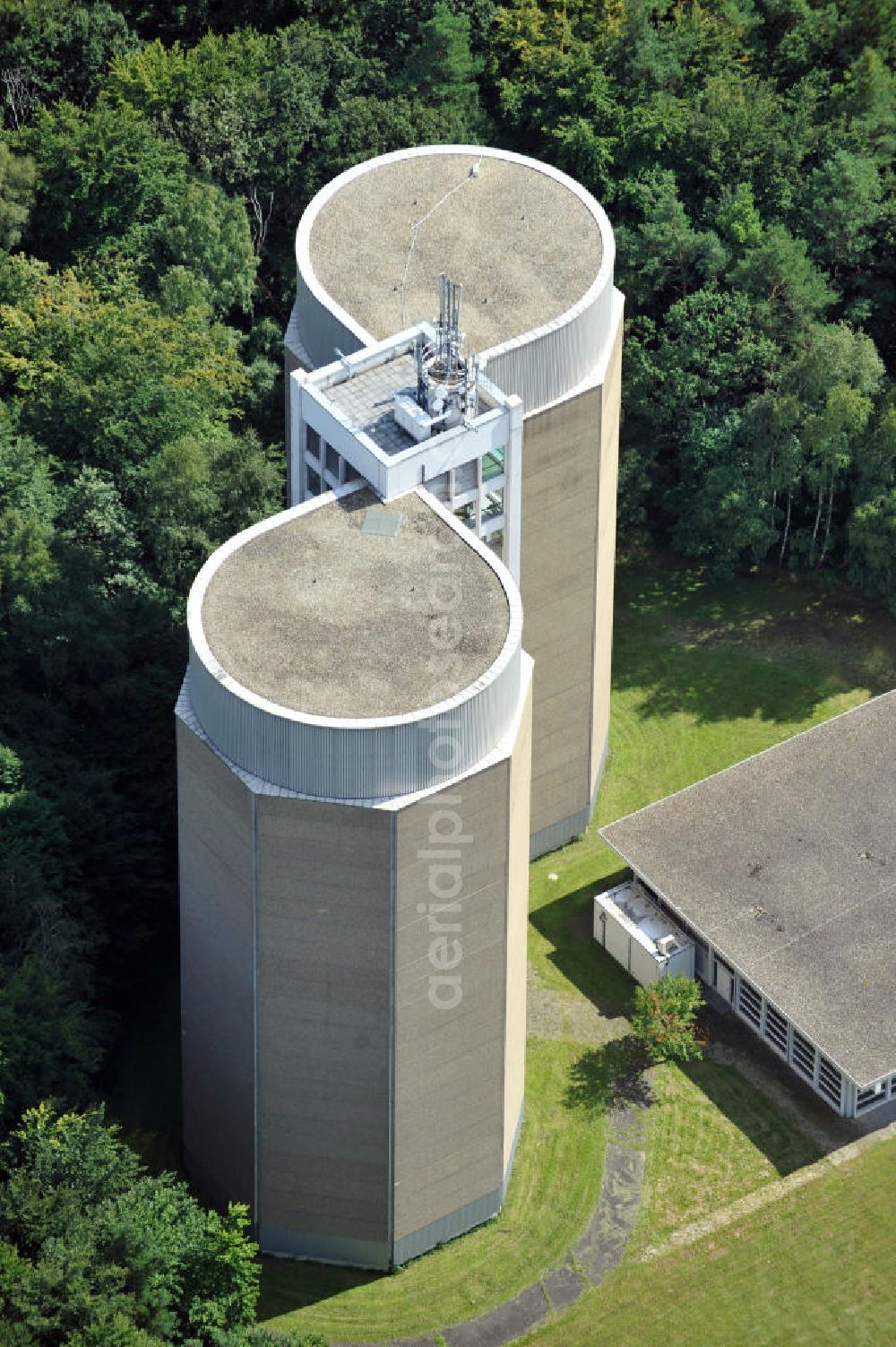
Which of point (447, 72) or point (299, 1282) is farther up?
point (447, 72)

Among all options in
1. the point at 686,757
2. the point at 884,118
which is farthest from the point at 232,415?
the point at 884,118

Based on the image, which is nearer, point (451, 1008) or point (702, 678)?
point (451, 1008)

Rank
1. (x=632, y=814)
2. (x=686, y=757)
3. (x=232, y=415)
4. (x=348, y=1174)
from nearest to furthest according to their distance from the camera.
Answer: (x=348, y=1174)
(x=632, y=814)
(x=686, y=757)
(x=232, y=415)

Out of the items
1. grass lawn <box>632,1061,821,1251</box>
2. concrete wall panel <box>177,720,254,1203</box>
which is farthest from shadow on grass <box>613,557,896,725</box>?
concrete wall panel <box>177,720,254,1203</box>

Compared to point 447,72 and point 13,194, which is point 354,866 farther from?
point 447,72

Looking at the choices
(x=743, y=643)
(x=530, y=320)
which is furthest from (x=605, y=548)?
(x=743, y=643)

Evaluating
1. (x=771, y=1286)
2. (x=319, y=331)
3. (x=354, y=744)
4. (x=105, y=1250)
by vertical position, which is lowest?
(x=771, y=1286)

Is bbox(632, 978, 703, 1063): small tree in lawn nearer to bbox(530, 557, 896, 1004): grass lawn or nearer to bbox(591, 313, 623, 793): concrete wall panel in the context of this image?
bbox(530, 557, 896, 1004): grass lawn

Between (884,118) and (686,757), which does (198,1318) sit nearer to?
(686,757)
